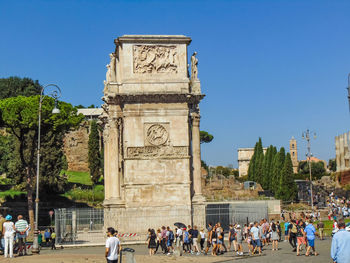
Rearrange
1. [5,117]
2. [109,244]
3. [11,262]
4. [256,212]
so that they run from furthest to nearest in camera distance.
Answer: [5,117]
[256,212]
[11,262]
[109,244]

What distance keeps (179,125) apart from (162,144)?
4.20 ft

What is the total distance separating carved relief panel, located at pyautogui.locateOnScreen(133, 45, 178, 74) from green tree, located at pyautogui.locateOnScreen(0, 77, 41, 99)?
40.8 meters

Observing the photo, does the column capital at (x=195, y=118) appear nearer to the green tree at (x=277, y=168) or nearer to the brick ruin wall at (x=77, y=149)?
the green tree at (x=277, y=168)

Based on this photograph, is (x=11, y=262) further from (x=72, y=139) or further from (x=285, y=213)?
(x=72, y=139)

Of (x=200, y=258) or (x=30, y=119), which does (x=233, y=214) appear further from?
(x=30, y=119)

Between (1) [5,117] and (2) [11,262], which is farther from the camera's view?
(1) [5,117]

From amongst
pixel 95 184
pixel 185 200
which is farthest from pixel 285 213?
pixel 95 184

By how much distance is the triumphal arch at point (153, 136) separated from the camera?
27859mm

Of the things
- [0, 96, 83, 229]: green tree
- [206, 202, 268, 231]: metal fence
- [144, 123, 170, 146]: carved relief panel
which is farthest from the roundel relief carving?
[0, 96, 83, 229]: green tree

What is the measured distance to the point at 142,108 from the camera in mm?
28297

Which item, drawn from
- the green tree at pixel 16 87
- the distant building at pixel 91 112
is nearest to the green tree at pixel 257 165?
the green tree at pixel 16 87

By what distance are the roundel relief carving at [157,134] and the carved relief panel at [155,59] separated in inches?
111

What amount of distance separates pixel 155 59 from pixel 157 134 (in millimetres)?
3774

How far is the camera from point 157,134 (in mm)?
28281
